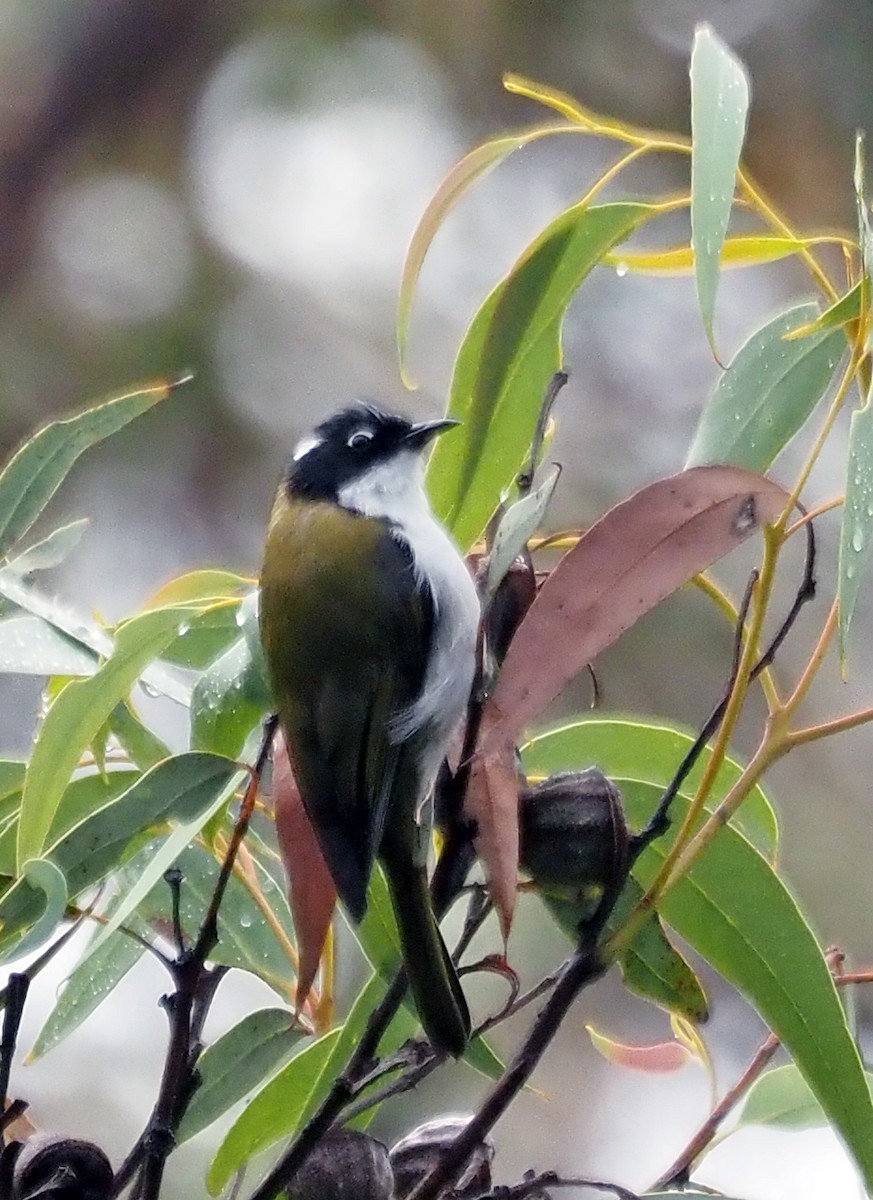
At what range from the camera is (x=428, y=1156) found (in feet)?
2.58

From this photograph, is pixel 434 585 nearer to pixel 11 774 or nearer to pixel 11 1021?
pixel 11 774

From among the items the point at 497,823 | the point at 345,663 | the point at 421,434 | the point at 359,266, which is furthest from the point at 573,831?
the point at 359,266

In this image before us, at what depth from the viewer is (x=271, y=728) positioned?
2.73 feet

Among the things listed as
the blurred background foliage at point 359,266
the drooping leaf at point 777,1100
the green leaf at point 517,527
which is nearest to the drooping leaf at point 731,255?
the green leaf at point 517,527

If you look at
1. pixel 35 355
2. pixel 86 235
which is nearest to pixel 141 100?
pixel 86 235

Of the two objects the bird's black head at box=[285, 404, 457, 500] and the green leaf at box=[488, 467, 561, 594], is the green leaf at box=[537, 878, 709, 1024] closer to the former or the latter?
the green leaf at box=[488, 467, 561, 594]

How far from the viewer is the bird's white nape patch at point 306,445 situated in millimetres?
1257

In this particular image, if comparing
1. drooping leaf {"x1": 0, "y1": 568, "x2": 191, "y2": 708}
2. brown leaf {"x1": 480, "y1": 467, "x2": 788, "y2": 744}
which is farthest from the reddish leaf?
drooping leaf {"x1": 0, "y1": 568, "x2": 191, "y2": 708}

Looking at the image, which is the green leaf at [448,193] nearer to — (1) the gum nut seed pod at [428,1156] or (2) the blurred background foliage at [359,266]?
(1) the gum nut seed pod at [428,1156]

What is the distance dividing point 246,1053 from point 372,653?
289mm

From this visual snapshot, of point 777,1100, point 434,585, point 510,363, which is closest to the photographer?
point 510,363

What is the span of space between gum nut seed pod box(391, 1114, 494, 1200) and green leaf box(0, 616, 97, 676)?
0.30 m

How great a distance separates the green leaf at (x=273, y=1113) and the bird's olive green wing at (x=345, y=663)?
110 mm

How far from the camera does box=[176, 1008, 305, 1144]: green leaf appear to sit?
0.88m
